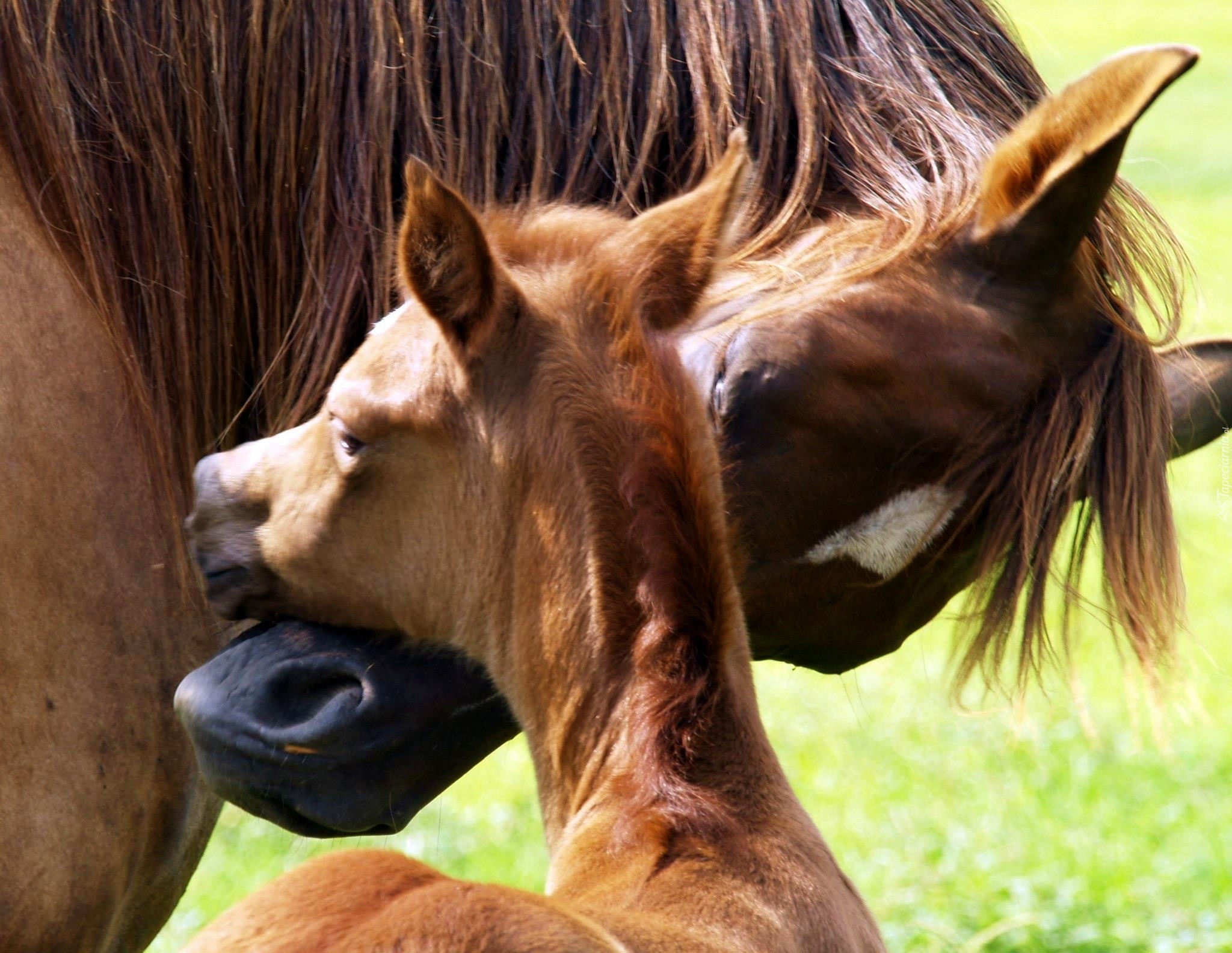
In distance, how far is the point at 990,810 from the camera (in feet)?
14.5

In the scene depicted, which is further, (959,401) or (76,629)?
(76,629)

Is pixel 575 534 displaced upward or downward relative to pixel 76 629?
upward

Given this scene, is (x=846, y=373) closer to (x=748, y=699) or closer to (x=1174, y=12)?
(x=748, y=699)

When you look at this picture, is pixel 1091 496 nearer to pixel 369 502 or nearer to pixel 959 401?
pixel 959 401

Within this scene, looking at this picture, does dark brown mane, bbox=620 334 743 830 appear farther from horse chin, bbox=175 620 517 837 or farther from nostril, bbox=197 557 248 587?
nostril, bbox=197 557 248 587

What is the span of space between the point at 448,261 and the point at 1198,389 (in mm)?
1038

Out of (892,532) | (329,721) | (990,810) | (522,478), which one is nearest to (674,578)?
(522,478)

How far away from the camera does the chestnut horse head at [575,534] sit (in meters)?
1.35

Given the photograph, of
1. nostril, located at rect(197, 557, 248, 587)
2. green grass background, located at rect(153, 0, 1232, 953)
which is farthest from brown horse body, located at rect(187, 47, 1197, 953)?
green grass background, located at rect(153, 0, 1232, 953)

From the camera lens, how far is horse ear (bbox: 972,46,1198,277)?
4.94 feet

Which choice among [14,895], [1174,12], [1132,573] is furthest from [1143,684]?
[1174,12]

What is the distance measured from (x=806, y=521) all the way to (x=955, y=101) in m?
Result: 0.68

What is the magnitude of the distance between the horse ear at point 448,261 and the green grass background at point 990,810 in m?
0.90

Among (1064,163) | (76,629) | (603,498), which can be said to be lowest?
(76,629)
